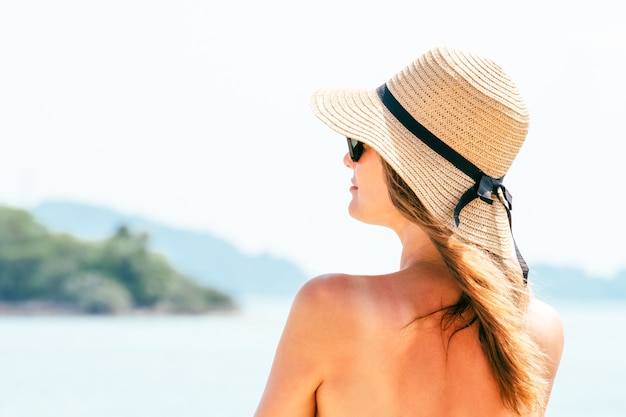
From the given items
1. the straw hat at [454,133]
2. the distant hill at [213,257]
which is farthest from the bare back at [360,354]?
the distant hill at [213,257]

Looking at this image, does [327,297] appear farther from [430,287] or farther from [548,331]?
[548,331]

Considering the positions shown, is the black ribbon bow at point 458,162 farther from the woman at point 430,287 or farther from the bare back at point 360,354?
the bare back at point 360,354

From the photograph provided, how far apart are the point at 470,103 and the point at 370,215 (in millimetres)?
216

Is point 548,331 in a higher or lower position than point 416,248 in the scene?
lower

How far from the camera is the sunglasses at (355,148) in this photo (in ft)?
4.71

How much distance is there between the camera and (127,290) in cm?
4078

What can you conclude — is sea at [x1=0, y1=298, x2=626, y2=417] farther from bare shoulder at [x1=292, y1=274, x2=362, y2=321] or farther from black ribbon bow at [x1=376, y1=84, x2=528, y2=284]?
bare shoulder at [x1=292, y1=274, x2=362, y2=321]

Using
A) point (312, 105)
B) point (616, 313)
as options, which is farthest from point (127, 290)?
point (312, 105)

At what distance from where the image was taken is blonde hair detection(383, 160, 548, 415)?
131cm

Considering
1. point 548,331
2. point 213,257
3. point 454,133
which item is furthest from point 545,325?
point 213,257

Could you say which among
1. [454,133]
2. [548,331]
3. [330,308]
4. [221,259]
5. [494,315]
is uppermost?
[454,133]

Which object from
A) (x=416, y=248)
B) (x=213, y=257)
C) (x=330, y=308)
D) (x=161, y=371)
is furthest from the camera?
(x=213, y=257)

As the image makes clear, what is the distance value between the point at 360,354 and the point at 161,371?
68.8 feet

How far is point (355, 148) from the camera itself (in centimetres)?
144
